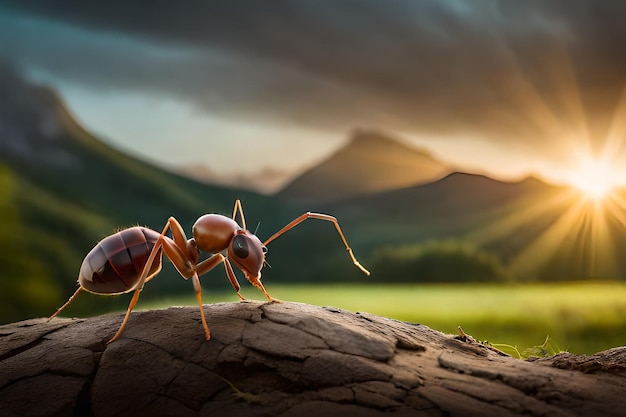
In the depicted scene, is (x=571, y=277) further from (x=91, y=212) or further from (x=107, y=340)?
(x=91, y=212)

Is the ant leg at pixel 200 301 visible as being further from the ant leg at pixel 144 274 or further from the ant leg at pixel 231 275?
the ant leg at pixel 231 275

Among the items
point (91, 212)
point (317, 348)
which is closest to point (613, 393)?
point (317, 348)

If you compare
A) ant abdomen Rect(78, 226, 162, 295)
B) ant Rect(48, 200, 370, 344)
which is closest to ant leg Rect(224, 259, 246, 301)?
ant Rect(48, 200, 370, 344)

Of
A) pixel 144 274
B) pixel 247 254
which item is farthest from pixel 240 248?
pixel 144 274

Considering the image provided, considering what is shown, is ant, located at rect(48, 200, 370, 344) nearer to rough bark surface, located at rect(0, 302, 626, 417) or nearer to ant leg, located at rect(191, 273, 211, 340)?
ant leg, located at rect(191, 273, 211, 340)

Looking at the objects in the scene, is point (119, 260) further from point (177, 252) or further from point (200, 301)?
point (200, 301)

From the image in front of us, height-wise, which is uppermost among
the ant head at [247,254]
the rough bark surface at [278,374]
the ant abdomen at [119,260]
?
the ant head at [247,254]

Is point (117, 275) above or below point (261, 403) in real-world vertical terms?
above

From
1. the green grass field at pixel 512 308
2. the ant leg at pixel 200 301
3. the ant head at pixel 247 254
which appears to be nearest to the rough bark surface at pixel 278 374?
the ant leg at pixel 200 301
